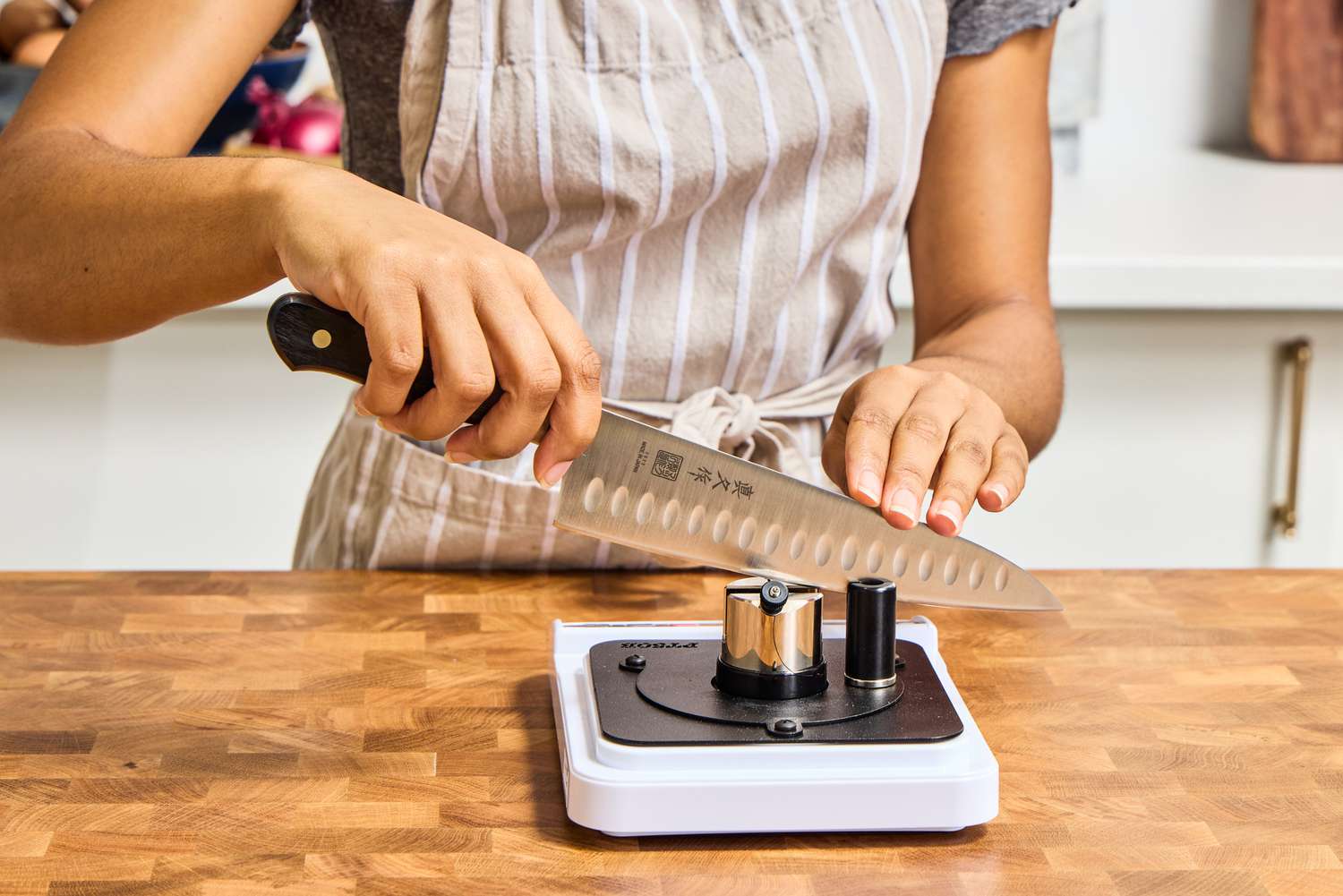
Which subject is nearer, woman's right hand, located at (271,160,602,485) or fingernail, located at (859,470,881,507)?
woman's right hand, located at (271,160,602,485)

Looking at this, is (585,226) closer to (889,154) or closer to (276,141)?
(889,154)

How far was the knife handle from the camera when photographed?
620mm

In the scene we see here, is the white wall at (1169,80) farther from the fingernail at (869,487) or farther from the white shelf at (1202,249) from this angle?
the fingernail at (869,487)

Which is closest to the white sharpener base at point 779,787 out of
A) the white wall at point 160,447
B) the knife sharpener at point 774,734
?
the knife sharpener at point 774,734

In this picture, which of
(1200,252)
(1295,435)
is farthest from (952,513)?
(1295,435)

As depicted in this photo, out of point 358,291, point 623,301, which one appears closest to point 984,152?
point 623,301

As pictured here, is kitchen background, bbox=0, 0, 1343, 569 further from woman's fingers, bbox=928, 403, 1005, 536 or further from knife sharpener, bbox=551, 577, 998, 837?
knife sharpener, bbox=551, 577, 998, 837

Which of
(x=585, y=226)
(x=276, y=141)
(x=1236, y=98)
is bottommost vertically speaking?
(x=1236, y=98)

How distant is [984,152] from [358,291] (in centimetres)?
55

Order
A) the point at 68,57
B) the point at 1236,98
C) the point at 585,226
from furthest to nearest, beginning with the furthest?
the point at 1236,98
the point at 585,226
the point at 68,57

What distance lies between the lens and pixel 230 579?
2.89 ft

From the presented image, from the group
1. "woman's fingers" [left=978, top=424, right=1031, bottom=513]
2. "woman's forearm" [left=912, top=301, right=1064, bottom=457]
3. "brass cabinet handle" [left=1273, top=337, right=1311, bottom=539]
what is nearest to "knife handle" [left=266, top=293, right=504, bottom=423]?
"woman's fingers" [left=978, top=424, right=1031, bottom=513]

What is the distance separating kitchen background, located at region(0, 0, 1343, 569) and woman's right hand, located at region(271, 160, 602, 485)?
33.5 inches

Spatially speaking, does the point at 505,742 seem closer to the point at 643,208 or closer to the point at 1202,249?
the point at 643,208
